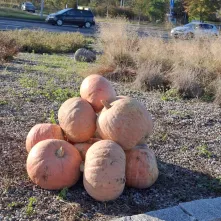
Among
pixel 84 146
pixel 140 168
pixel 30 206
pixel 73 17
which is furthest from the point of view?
pixel 73 17

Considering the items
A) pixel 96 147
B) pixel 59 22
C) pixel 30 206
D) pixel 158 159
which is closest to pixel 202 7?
pixel 59 22

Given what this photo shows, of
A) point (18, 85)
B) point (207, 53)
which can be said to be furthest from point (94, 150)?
point (207, 53)

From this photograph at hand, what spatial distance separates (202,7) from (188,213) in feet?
119

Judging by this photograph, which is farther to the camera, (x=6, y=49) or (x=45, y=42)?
(x=45, y=42)

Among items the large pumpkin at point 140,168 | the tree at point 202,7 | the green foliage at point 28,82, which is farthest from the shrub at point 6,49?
the tree at point 202,7

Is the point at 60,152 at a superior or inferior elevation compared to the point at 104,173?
superior

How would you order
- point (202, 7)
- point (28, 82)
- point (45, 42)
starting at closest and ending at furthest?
point (28, 82), point (45, 42), point (202, 7)

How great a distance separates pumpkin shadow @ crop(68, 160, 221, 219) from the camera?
391 cm

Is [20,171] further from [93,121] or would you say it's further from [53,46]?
[53,46]

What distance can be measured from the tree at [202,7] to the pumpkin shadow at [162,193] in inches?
1381

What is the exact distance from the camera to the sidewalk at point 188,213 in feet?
12.0

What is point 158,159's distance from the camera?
5.11 m

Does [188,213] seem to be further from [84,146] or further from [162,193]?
[84,146]

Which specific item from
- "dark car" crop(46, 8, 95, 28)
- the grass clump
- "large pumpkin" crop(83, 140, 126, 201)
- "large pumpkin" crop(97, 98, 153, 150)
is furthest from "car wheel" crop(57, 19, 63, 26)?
"large pumpkin" crop(83, 140, 126, 201)
